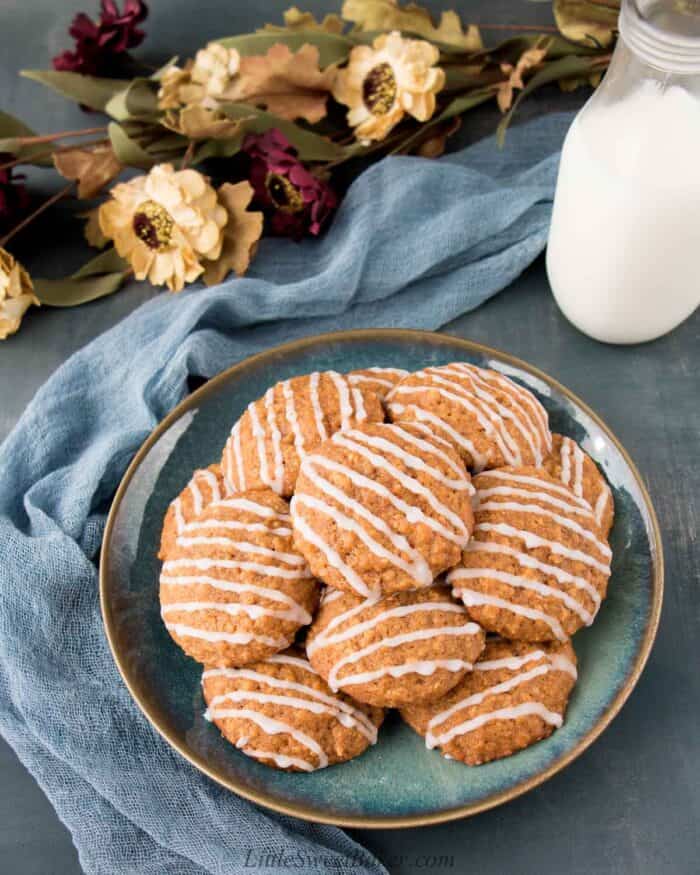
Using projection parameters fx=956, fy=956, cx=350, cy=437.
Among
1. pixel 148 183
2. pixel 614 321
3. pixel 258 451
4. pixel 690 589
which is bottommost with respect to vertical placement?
pixel 690 589

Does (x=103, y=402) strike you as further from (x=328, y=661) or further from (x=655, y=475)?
(x=655, y=475)

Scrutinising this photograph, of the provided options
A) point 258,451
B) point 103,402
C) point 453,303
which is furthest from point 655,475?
point 103,402

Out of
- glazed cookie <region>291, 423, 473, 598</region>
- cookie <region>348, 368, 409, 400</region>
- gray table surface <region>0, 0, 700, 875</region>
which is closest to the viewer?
glazed cookie <region>291, 423, 473, 598</region>

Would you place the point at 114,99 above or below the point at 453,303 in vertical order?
above

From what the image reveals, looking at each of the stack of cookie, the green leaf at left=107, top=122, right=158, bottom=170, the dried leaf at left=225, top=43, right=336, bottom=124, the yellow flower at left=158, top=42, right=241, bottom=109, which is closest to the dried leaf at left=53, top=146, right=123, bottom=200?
the green leaf at left=107, top=122, right=158, bottom=170

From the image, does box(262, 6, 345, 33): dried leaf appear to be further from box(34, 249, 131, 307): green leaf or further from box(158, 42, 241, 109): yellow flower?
box(34, 249, 131, 307): green leaf

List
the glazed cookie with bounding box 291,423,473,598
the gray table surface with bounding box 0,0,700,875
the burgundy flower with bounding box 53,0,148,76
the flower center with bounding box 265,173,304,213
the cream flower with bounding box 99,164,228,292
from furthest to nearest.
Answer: the burgundy flower with bounding box 53,0,148,76, the flower center with bounding box 265,173,304,213, the cream flower with bounding box 99,164,228,292, the gray table surface with bounding box 0,0,700,875, the glazed cookie with bounding box 291,423,473,598

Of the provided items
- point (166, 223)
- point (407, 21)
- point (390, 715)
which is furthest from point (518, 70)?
point (390, 715)
